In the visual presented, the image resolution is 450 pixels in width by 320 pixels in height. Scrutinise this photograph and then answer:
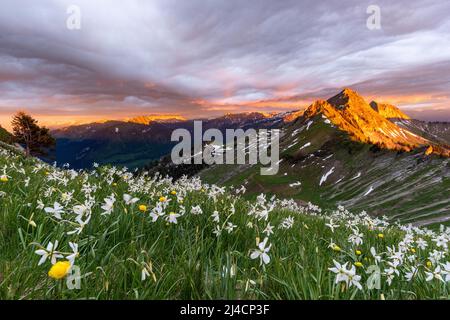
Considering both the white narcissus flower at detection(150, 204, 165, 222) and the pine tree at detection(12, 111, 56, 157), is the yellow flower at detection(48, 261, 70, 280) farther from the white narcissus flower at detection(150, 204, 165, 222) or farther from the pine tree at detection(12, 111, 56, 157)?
the pine tree at detection(12, 111, 56, 157)

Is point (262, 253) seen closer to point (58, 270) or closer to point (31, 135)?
point (58, 270)

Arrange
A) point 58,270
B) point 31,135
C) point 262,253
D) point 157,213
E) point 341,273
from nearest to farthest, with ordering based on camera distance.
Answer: point 58,270, point 341,273, point 262,253, point 157,213, point 31,135

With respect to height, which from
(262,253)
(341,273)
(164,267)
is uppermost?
(262,253)

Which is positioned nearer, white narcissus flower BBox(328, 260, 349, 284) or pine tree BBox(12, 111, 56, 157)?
white narcissus flower BBox(328, 260, 349, 284)

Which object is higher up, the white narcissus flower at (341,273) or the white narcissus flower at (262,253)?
the white narcissus flower at (262,253)

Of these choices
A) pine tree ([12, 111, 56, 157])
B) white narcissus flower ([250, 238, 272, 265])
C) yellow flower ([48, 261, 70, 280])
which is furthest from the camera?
pine tree ([12, 111, 56, 157])

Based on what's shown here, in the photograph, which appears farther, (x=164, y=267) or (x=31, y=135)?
(x=31, y=135)

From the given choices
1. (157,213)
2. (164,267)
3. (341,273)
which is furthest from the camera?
(157,213)

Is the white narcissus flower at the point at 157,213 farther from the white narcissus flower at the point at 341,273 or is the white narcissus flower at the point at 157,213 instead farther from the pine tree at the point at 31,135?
the pine tree at the point at 31,135

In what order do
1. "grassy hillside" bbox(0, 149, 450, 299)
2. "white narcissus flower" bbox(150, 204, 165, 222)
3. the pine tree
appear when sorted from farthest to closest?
the pine tree, "white narcissus flower" bbox(150, 204, 165, 222), "grassy hillside" bbox(0, 149, 450, 299)

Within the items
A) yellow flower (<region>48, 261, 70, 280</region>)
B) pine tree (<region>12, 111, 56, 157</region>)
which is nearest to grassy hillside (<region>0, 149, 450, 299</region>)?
yellow flower (<region>48, 261, 70, 280</region>)

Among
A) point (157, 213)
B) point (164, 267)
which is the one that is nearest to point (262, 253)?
point (164, 267)

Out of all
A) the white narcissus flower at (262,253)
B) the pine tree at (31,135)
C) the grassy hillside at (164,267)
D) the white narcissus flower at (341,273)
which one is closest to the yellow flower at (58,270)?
the grassy hillside at (164,267)
